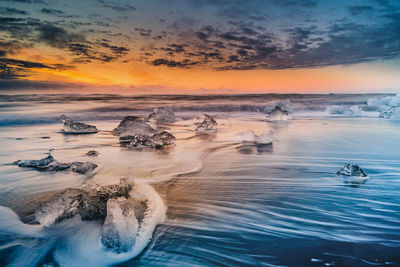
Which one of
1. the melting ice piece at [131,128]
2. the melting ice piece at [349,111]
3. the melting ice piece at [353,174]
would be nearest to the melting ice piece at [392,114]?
the melting ice piece at [349,111]

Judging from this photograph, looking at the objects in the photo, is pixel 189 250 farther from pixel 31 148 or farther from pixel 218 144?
pixel 31 148

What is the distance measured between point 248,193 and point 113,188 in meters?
1.53

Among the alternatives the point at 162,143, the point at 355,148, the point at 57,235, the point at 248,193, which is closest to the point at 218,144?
the point at 162,143

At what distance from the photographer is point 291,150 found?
186 inches

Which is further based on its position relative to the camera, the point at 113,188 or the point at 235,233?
the point at 113,188

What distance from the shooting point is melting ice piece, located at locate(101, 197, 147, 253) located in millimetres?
1613

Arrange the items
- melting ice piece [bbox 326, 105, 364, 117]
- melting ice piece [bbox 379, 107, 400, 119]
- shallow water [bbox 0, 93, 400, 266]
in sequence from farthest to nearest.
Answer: melting ice piece [bbox 326, 105, 364, 117] → melting ice piece [bbox 379, 107, 400, 119] → shallow water [bbox 0, 93, 400, 266]

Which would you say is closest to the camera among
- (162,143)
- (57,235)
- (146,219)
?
(57,235)

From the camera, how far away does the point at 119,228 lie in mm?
1651

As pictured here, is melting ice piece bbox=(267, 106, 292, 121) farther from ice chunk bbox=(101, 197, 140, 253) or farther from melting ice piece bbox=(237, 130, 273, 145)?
ice chunk bbox=(101, 197, 140, 253)

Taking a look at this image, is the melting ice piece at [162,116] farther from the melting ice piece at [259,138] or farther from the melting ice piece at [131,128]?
the melting ice piece at [259,138]

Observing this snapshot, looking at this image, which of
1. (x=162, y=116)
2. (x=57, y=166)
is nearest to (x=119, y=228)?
(x=57, y=166)

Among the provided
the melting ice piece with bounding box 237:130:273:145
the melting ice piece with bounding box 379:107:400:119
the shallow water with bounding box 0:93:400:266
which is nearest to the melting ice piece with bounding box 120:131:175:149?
the shallow water with bounding box 0:93:400:266

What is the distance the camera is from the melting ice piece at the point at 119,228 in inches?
63.5
